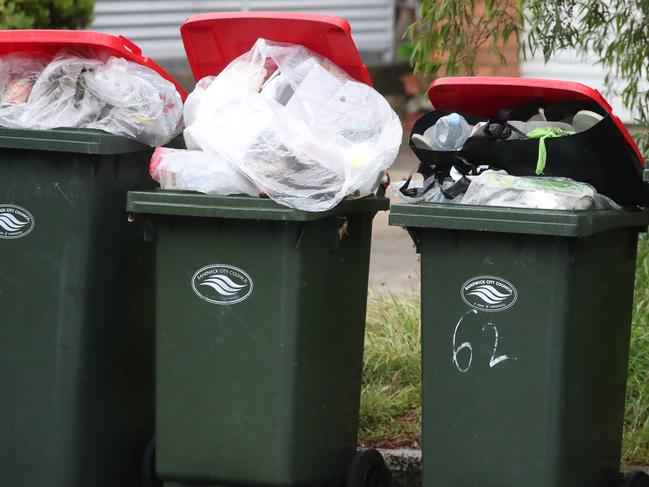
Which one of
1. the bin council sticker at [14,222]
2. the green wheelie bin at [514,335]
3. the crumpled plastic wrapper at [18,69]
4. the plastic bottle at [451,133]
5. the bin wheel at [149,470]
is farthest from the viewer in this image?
the bin wheel at [149,470]

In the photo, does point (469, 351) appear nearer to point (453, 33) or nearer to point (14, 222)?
point (14, 222)

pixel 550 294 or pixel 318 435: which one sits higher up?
pixel 550 294

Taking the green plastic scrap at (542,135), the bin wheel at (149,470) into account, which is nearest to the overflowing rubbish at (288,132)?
the green plastic scrap at (542,135)

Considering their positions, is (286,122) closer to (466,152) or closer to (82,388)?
(466,152)

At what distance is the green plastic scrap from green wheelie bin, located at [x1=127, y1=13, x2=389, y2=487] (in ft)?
2.13

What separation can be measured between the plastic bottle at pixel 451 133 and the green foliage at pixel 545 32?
0.93 m

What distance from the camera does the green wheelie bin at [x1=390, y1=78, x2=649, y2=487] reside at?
12.6 feet

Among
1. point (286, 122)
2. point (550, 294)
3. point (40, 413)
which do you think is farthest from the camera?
point (40, 413)

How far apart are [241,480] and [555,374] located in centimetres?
114

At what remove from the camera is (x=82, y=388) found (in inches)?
173

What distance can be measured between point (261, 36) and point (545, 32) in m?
1.42

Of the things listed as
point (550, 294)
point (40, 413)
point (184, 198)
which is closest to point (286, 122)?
point (184, 198)

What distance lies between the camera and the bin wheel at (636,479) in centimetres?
432

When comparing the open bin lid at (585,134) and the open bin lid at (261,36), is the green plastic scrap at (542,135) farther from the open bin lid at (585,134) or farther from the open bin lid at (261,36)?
the open bin lid at (261,36)
